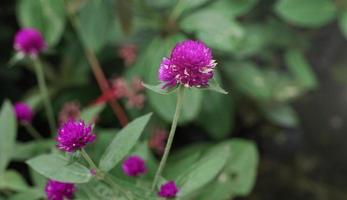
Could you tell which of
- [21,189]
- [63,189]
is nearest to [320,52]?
[21,189]

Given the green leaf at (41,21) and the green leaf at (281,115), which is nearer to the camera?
the green leaf at (41,21)

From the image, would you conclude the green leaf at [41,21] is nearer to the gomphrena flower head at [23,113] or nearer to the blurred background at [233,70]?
the blurred background at [233,70]

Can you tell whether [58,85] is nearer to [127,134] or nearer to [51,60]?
[51,60]

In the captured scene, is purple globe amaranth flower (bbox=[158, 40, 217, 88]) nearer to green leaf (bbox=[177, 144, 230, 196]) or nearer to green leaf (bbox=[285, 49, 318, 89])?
green leaf (bbox=[177, 144, 230, 196])

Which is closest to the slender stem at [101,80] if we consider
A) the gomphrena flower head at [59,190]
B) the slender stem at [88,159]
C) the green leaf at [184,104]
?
the green leaf at [184,104]

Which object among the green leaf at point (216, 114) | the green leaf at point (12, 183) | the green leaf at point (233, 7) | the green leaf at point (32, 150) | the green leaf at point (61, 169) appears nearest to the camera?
the green leaf at point (61, 169)

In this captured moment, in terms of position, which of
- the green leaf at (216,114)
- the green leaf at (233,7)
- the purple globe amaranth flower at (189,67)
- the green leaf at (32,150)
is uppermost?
the purple globe amaranth flower at (189,67)

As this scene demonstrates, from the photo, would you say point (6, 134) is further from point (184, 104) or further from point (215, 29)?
point (215, 29)

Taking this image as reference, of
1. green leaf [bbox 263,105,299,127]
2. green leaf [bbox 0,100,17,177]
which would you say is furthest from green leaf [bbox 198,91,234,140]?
green leaf [bbox 0,100,17,177]
